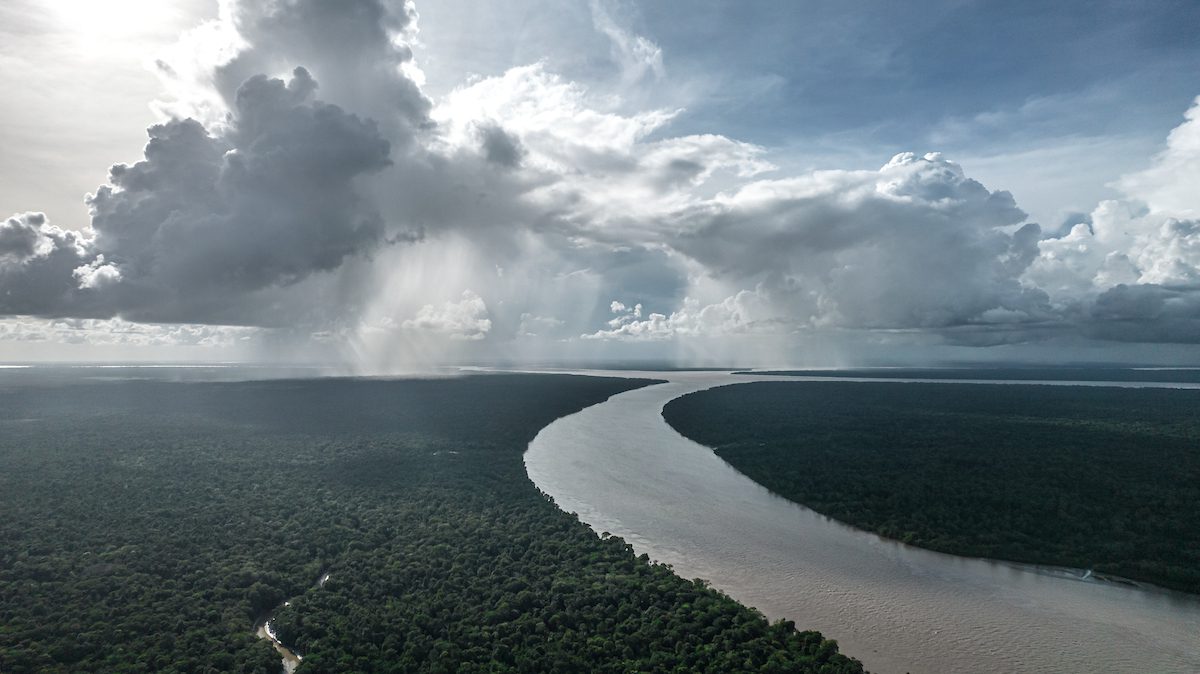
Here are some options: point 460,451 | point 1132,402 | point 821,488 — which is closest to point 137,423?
point 460,451

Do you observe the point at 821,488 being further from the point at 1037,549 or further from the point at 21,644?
the point at 21,644

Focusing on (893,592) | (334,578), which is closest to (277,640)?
(334,578)

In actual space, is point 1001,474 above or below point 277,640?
above

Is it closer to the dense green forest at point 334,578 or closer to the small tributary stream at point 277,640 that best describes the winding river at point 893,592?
the dense green forest at point 334,578

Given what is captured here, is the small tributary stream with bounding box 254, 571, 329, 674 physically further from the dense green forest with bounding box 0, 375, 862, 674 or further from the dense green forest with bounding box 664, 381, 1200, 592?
the dense green forest with bounding box 664, 381, 1200, 592

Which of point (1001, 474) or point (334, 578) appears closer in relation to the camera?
point (334, 578)

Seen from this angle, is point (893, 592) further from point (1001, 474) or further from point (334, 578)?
point (1001, 474)
